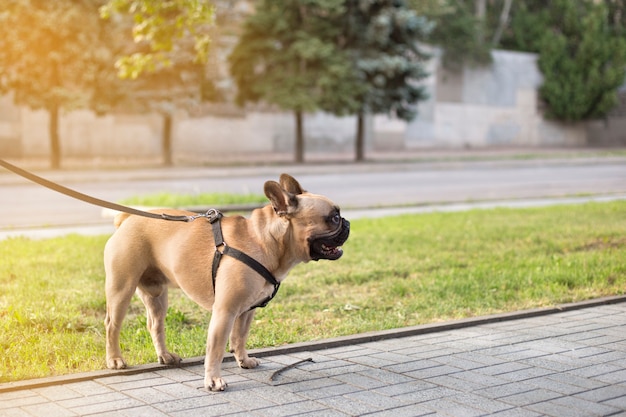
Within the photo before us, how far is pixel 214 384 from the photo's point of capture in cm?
520

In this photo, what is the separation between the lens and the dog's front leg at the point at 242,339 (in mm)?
5789

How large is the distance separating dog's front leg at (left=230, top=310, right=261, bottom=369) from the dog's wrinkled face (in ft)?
2.65

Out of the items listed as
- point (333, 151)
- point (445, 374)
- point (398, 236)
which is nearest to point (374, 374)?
point (445, 374)

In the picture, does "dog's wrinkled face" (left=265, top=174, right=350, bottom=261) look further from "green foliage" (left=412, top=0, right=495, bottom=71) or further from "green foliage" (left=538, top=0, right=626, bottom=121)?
"green foliage" (left=538, top=0, right=626, bottom=121)

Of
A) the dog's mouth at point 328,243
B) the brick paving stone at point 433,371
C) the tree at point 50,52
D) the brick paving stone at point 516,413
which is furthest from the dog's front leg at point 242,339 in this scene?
the tree at point 50,52

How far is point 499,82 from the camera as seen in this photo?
153 feet

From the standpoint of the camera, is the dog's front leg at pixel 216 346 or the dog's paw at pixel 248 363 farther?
the dog's paw at pixel 248 363

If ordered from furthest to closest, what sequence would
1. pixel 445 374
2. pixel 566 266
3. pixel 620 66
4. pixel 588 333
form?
pixel 620 66 < pixel 566 266 < pixel 588 333 < pixel 445 374

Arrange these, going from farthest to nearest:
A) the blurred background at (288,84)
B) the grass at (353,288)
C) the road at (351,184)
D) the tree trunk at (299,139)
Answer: the tree trunk at (299,139) → the blurred background at (288,84) → the road at (351,184) → the grass at (353,288)

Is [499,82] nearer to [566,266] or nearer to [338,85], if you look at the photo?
[338,85]

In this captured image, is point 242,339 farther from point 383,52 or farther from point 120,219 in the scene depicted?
point 383,52

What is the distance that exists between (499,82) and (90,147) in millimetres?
22726

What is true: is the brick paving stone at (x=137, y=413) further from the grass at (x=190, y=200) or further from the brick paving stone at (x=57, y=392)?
the grass at (x=190, y=200)

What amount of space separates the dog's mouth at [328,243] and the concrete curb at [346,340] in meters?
1.26
